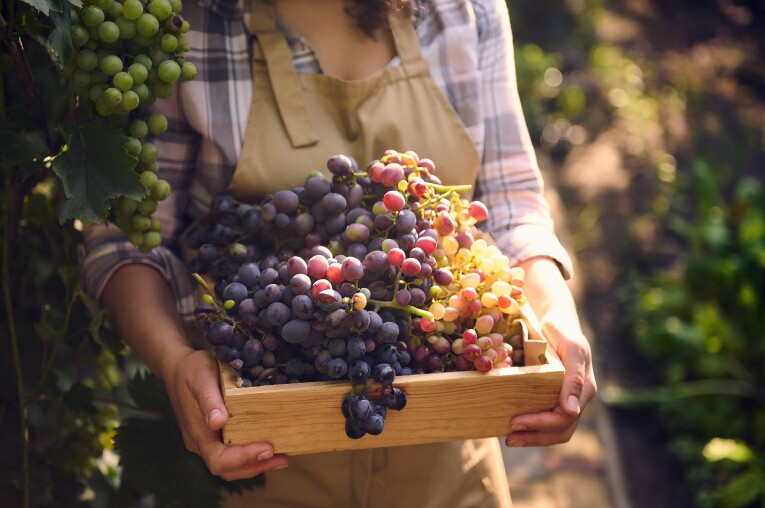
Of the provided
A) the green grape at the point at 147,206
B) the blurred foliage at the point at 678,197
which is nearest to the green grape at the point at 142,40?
the green grape at the point at 147,206

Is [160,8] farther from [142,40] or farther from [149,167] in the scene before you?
[149,167]

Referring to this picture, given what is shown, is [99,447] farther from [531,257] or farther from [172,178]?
[531,257]

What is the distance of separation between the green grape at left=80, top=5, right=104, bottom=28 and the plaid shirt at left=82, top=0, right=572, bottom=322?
33 cm

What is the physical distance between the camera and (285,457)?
1.10 metres

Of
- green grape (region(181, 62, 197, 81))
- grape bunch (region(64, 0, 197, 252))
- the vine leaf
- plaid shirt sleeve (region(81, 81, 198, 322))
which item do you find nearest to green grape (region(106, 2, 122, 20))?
grape bunch (region(64, 0, 197, 252))

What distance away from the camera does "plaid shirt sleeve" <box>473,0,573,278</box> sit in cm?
145

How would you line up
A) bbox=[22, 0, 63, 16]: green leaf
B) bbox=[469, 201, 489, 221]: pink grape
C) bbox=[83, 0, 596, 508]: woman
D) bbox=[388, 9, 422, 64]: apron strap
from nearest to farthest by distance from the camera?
bbox=[22, 0, 63, 16]: green leaf, bbox=[469, 201, 489, 221]: pink grape, bbox=[83, 0, 596, 508]: woman, bbox=[388, 9, 422, 64]: apron strap

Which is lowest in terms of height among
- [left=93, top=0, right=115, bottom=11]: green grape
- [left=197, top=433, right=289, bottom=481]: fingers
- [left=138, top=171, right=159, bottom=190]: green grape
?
[left=197, top=433, right=289, bottom=481]: fingers

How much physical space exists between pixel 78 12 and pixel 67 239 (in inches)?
17.9

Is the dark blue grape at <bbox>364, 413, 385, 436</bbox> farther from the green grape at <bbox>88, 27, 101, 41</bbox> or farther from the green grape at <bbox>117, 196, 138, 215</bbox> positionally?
the green grape at <bbox>88, 27, 101, 41</bbox>

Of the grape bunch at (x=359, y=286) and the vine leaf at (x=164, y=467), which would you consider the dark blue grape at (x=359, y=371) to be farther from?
the vine leaf at (x=164, y=467)

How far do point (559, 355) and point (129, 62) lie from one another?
720 millimetres

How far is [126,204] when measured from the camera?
1.08m

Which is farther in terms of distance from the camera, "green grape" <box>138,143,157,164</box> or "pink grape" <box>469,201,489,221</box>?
"pink grape" <box>469,201,489,221</box>
